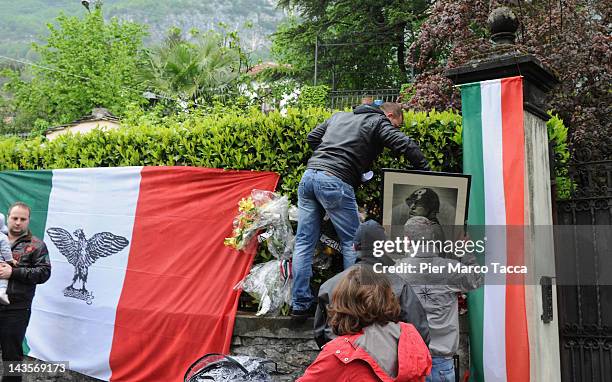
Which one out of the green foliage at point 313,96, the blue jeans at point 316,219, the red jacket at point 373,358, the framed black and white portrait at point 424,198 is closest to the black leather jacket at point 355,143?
the blue jeans at point 316,219

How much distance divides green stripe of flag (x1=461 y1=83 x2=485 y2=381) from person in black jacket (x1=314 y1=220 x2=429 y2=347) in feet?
3.84

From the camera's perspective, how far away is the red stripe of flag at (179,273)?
5.27 meters

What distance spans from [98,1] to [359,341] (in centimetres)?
3507

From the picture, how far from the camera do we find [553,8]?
8.36 metres

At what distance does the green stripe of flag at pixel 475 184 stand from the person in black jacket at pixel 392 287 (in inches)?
46.1

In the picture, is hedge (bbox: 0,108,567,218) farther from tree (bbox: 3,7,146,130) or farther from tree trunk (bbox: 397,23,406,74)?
tree (bbox: 3,7,146,130)

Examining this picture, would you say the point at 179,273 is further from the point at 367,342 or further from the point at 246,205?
the point at 367,342

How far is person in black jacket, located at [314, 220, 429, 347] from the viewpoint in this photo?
3.23m

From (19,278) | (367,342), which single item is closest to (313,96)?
(19,278)

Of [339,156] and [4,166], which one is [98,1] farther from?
[339,156]

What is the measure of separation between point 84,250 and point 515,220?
461 cm

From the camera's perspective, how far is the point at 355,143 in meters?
4.91

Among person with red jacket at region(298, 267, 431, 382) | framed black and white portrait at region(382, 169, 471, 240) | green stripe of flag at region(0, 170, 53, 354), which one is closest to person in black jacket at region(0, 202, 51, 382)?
green stripe of flag at region(0, 170, 53, 354)

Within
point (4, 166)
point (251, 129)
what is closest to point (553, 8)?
point (251, 129)
